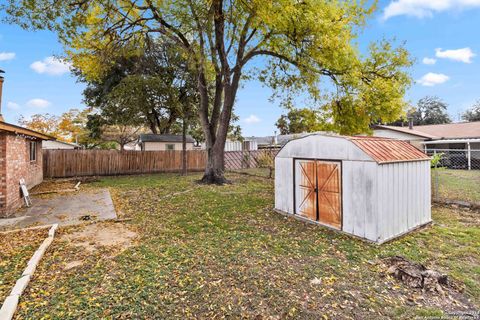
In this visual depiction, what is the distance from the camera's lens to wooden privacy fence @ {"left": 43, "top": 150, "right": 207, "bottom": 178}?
1389 cm

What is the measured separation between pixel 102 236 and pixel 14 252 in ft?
4.35

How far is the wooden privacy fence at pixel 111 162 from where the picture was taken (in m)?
13.9

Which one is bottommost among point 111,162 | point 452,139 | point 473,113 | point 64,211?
point 64,211

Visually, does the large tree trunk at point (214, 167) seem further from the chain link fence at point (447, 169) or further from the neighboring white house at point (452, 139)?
the neighboring white house at point (452, 139)

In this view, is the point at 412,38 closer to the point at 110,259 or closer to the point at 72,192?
the point at 110,259

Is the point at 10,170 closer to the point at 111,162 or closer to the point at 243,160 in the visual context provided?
the point at 111,162

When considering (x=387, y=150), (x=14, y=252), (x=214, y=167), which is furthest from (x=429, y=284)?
(x=214, y=167)

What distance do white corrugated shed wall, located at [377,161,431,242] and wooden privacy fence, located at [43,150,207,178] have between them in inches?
550

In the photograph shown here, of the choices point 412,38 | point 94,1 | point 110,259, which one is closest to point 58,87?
point 94,1

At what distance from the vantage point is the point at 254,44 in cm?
1182

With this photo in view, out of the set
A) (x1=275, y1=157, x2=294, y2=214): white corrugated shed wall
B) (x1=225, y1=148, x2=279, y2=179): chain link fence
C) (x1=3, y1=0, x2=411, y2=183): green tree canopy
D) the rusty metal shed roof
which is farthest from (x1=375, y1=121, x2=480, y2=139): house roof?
(x1=275, y1=157, x2=294, y2=214): white corrugated shed wall

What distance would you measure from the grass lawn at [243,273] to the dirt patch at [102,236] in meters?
0.12

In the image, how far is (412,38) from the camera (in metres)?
10.4

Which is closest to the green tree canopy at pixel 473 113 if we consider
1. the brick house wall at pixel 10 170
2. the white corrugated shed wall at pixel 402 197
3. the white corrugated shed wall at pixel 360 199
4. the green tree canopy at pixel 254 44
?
the green tree canopy at pixel 254 44
